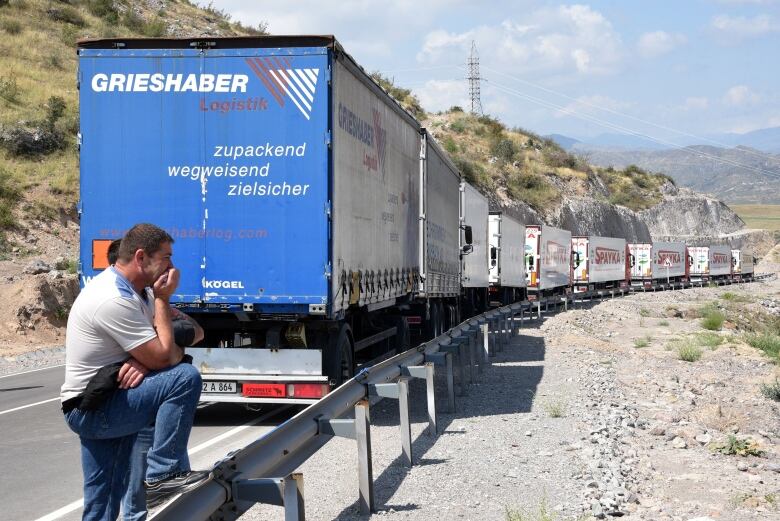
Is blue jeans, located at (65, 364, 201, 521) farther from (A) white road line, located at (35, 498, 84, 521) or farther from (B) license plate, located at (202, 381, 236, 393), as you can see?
(B) license plate, located at (202, 381, 236, 393)

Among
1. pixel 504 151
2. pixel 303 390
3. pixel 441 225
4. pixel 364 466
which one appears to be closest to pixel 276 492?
pixel 364 466

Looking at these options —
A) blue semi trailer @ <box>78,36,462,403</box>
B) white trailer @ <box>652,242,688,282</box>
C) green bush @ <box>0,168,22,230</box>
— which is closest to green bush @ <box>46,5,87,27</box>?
green bush @ <box>0,168,22,230</box>

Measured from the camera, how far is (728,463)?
928cm

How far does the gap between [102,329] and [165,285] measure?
0.44m

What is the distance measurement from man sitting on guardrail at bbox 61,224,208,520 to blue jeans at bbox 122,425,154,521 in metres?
0.25

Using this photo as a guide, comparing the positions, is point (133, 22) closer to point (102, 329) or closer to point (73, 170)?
point (73, 170)

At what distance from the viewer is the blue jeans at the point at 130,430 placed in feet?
15.1

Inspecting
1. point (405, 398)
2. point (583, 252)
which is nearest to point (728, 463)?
point (405, 398)

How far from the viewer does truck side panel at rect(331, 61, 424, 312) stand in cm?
1084

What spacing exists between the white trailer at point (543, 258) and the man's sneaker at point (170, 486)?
35.5m

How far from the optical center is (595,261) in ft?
173

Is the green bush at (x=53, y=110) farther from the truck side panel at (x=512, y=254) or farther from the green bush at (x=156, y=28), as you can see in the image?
the truck side panel at (x=512, y=254)

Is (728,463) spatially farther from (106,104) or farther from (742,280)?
(742,280)

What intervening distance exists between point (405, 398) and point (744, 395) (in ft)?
29.7
